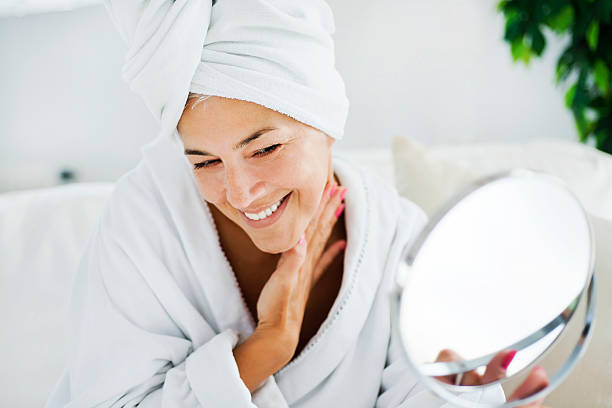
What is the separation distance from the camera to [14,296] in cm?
131

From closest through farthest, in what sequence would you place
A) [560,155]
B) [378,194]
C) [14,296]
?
[378,194], [14,296], [560,155]

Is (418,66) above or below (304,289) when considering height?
above

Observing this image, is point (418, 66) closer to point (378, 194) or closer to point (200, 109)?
point (378, 194)

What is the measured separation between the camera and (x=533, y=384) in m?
0.58

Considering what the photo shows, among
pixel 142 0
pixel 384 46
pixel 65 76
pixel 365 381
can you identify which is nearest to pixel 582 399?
pixel 365 381

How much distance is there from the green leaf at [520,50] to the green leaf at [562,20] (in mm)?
112

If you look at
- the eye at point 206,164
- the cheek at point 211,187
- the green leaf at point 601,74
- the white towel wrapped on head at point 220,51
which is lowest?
the green leaf at point 601,74

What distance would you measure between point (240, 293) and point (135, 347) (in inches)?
9.0

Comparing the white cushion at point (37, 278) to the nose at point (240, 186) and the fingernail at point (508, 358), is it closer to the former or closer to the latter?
the nose at point (240, 186)

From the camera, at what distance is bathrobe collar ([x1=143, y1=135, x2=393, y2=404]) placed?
998mm

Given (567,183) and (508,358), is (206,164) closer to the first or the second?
(508,358)

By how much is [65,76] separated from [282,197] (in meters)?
1.37

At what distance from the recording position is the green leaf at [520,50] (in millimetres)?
2002

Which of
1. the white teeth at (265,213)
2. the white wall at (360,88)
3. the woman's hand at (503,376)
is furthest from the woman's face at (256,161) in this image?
the white wall at (360,88)
